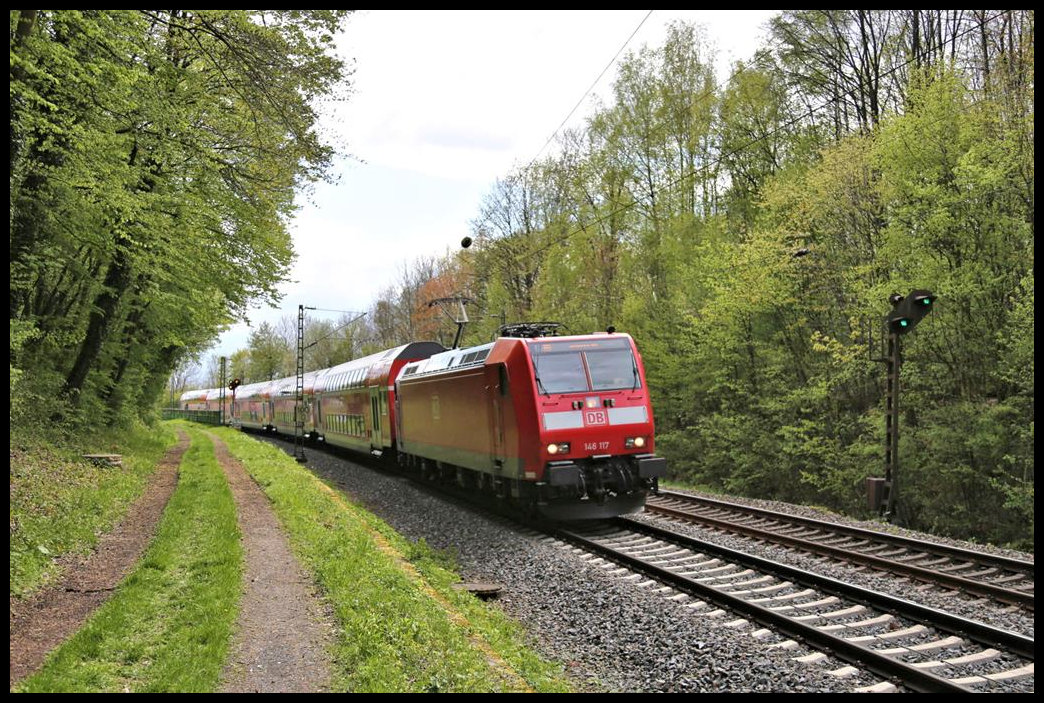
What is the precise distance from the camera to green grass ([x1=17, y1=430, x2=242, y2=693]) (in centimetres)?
547

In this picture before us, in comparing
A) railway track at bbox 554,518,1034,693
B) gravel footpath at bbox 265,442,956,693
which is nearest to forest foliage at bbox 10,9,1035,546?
gravel footpath at bbox 265,442,956,693

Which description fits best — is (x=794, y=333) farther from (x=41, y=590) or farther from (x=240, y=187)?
(x=41, y=590)

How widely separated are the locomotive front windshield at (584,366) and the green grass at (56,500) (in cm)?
689

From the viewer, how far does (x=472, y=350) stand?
14797mm

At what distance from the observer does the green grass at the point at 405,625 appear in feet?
18.2

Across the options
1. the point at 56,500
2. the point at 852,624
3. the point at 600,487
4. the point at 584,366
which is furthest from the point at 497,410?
the point at 56,500

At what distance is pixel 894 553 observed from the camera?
1007cm

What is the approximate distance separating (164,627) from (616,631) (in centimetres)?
407

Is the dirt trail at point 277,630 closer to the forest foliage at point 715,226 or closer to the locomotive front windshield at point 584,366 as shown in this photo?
the locomotive front windshield at point 584,366

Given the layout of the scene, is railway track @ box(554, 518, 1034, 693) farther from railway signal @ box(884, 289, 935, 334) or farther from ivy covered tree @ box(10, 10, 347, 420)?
ivy covered tree @ box(10, 10, 347, 420)

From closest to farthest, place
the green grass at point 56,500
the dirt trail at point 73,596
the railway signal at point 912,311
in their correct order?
the dirt trail at point 73,596
the green grass at point 56,500
the railway signal at point 912,311

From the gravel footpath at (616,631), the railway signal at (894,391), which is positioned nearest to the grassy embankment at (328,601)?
the gravel footpath at (616,631)

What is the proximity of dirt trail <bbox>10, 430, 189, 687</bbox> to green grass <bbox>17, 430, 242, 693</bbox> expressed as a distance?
0.61 feet
